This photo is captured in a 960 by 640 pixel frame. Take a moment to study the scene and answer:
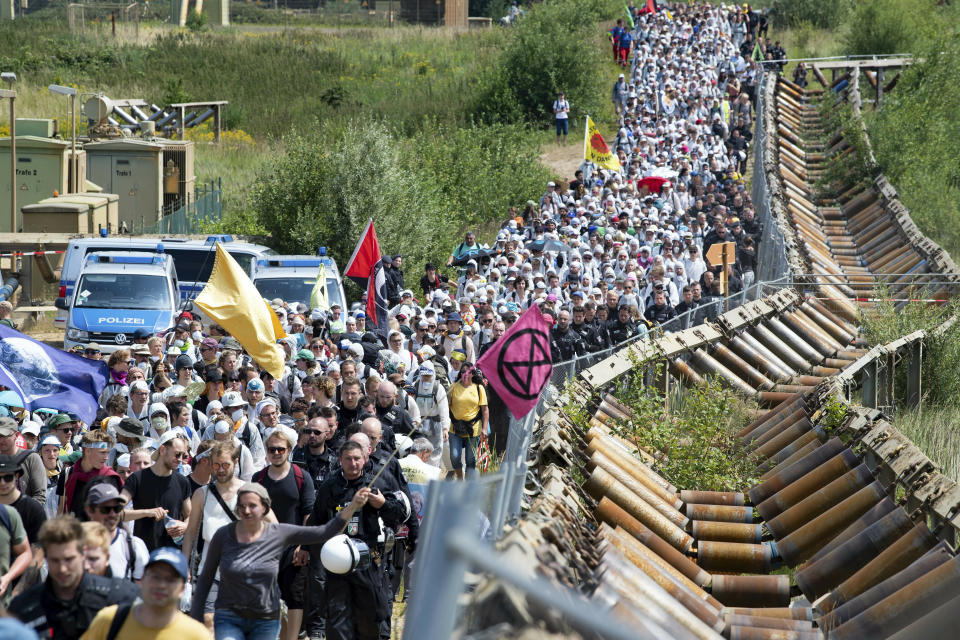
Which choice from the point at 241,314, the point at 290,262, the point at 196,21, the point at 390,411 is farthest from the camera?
the point at 196,21

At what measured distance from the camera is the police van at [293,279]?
2123 cm

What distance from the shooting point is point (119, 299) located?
68.4 ft

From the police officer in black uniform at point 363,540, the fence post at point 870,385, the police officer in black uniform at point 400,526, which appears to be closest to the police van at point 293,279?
the fence post at point 870,385

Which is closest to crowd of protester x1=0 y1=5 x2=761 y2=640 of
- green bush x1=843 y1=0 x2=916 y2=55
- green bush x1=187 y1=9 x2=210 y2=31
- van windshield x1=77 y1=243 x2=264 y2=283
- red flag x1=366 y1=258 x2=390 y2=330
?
red flag x1=366 y1=258 x2=390 y2=330

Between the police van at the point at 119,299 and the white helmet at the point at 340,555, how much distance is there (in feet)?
41.4

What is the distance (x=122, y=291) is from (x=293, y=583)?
13656mm

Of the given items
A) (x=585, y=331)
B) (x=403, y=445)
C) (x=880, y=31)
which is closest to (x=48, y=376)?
(x=403, y=445)

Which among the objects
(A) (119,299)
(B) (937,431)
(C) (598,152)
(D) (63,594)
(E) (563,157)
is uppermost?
(C) (598,152)

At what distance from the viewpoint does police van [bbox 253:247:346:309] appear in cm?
2123

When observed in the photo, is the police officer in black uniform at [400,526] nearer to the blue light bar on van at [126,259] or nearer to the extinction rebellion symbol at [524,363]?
the extinction rebellion symbol at [524,363]

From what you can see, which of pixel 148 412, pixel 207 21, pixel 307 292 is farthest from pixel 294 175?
pixel 207 21

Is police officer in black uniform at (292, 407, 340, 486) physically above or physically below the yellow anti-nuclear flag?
below

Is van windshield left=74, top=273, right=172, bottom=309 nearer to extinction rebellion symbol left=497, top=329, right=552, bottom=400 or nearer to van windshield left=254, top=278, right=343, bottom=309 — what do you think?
van windshield left=254, top=278, right=343, bottom=309

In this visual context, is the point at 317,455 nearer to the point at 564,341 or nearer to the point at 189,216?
the point at 564,341
